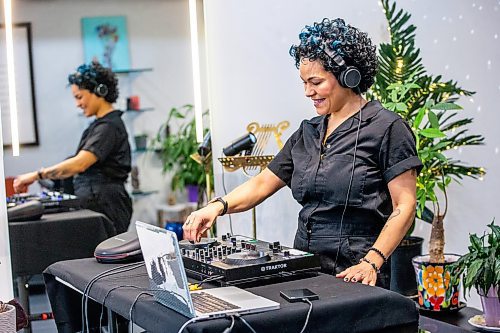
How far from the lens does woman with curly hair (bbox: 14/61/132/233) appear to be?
379cm

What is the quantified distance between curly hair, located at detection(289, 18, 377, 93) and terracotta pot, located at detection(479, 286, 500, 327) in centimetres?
102

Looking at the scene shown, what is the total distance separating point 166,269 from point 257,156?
1760 mm

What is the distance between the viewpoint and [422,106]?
3740 millimetres

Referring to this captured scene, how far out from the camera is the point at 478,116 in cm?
414

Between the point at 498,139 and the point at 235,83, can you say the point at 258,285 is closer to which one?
the point at 235,83

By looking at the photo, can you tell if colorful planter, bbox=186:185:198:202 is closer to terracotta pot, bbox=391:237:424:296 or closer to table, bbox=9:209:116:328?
table, bbox=9:209:116:328

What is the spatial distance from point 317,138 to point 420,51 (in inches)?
66.9

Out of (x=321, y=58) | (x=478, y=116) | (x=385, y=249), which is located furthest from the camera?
(x=478, y=116)

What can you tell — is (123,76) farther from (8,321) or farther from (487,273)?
(487,273)

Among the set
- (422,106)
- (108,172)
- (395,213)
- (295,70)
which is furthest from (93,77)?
(395,213)

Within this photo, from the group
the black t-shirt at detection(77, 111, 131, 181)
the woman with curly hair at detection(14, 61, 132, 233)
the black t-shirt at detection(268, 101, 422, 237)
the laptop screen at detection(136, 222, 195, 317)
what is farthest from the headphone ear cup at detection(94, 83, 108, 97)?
the laptop screen at detection(136, 222, 195, 317)

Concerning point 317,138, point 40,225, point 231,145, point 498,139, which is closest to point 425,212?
point 498,139

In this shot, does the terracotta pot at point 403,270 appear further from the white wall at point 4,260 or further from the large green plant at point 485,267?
the white wall at point 4,260

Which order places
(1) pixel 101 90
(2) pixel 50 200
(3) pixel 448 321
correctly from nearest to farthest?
(3) pixel 448 321 < (2) pixel 50 200 < (1) pixel 101 90
